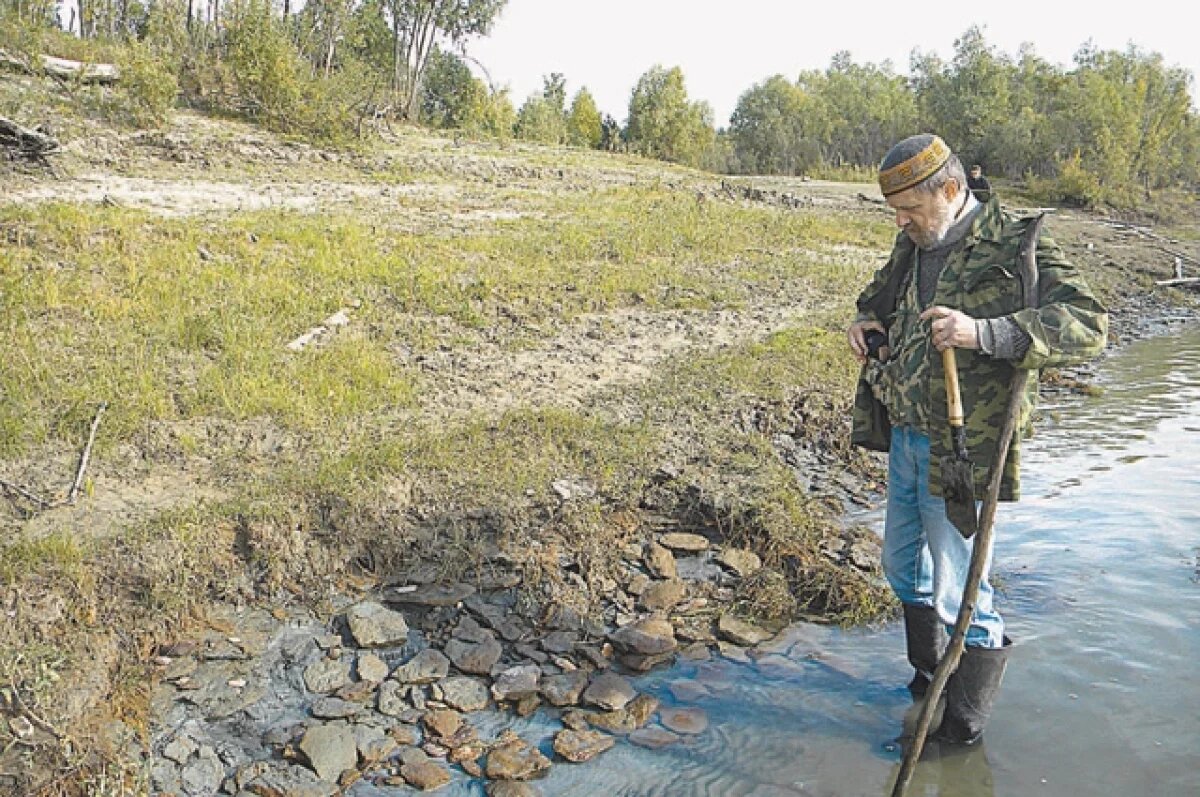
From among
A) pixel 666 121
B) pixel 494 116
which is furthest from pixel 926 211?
pixel 666 121

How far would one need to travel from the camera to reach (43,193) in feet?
33.3

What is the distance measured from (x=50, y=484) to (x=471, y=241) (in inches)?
257


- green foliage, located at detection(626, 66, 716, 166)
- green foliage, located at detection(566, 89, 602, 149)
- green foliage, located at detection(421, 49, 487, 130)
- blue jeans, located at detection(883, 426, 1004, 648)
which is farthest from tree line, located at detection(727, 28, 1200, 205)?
blue jeans, located at detection(883, 426, 1004, 648)


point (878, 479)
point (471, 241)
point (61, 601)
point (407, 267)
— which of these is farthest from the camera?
point (471, 241)

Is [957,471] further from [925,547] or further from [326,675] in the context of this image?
[326,675]

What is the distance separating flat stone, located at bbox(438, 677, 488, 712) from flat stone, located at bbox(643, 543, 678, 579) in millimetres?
1300

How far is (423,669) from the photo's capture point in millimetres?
4383

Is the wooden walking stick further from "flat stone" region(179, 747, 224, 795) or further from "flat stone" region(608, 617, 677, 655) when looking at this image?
"flat stone" region(179, 747, 224, 795)

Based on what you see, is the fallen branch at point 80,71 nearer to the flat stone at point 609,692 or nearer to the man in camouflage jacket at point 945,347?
the flat stone at point 609,692

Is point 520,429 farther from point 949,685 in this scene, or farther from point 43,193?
point 43,193

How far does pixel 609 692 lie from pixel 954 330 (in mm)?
2229

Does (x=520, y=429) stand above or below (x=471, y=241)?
below

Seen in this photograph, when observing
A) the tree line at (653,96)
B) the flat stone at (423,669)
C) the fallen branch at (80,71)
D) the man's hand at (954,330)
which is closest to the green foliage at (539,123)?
the tree line at (653,96)

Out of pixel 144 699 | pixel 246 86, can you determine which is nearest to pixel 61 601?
pixel 144 699
